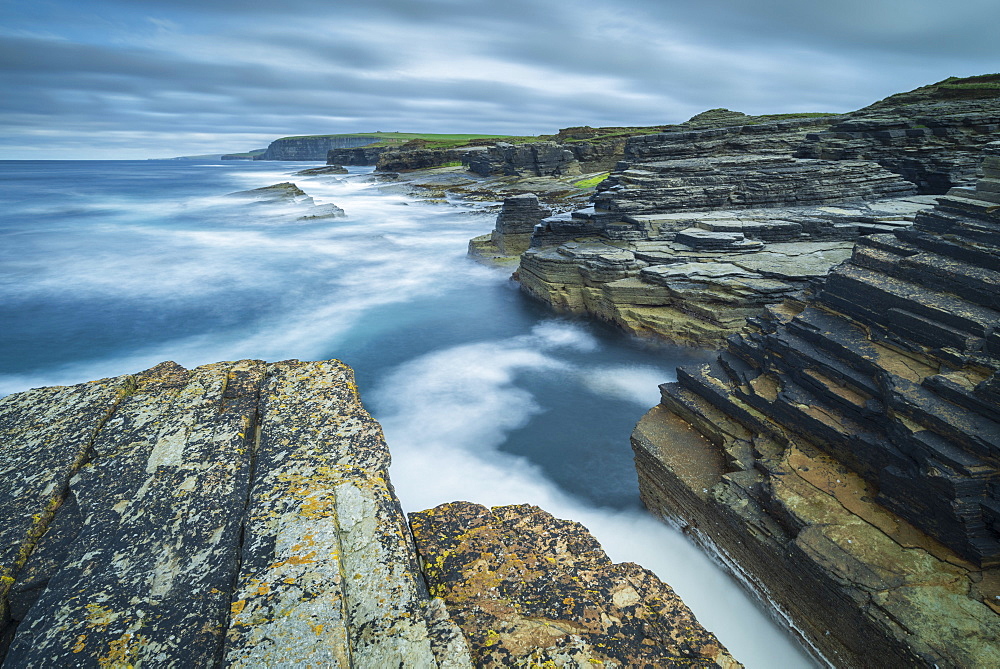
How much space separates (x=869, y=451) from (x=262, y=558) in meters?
6.33

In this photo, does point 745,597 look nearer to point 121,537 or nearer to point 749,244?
point 121,537

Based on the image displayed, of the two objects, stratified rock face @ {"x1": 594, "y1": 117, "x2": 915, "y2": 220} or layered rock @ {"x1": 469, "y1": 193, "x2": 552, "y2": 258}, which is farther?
layered rock @ {"x1": 469, "y1": 193, "x2": 552, "y2": 258}

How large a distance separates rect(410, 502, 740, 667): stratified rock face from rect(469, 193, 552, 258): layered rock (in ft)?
65.9

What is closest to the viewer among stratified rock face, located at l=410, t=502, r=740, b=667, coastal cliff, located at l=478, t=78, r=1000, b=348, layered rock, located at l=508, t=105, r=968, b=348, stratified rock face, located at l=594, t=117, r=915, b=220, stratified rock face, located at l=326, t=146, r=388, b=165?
stratified rock face, located at l=410, t=502, r=740, b=667

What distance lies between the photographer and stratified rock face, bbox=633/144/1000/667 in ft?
15.5

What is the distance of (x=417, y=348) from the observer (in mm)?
16219

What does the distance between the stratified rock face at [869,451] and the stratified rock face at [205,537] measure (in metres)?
4.70

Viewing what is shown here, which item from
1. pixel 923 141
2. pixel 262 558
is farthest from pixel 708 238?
pixel 923 141

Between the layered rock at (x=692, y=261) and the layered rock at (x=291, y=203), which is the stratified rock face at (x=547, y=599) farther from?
the layered rock at (x=291, y=203)

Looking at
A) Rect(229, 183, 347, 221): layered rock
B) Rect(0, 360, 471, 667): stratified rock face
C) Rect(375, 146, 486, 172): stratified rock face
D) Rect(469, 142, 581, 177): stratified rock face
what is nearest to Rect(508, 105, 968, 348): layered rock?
Rect(0, 360, 471, 667): stratified rock face

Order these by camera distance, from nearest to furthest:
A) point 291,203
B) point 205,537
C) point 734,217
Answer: point 205,537 < point 734,217 < point 291,203

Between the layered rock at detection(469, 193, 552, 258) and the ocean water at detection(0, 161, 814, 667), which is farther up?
the layered rock at detection(469, 193, 552, 258)

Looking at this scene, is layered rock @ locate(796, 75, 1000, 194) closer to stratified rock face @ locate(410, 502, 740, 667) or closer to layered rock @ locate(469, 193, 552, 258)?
layered rock @ locate(469, 193, 552, 258)

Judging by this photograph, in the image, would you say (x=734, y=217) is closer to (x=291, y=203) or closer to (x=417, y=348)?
(x=417, y=348)
